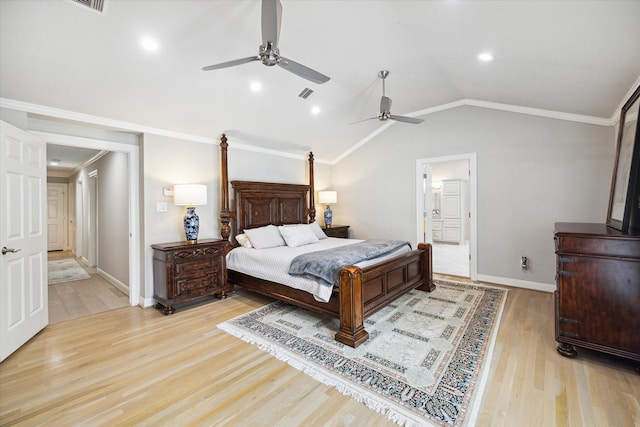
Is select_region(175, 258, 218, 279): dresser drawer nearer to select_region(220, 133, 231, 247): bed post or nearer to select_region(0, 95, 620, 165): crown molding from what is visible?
select_region(220, 133, 231, 247): bed post

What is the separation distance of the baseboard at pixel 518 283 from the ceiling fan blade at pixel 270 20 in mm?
Answer: 4600

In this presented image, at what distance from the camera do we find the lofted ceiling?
7.28 feet

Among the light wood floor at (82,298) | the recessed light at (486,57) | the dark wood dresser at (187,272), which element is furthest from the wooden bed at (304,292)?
the recessed light at (486,57)

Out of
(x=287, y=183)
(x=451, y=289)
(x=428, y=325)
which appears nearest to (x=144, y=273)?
(x=287, y=183)

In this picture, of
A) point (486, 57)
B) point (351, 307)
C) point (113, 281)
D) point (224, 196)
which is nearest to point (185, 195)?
point (224, 196)

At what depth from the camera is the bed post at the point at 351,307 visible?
2.67m

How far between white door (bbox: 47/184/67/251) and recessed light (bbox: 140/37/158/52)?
855 cm

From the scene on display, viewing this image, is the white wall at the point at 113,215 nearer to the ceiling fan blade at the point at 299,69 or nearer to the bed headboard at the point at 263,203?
the bed headboard at the point at 263,203

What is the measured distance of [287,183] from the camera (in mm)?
5551

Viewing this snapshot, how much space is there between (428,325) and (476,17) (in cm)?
293

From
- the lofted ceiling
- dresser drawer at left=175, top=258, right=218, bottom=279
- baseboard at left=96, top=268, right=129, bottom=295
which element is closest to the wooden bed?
dresser drawer at left=175, top=258, right=218, bottom=279

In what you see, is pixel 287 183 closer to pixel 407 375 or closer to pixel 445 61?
pixel 445 61

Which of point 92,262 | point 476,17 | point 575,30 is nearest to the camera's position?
point 575,30

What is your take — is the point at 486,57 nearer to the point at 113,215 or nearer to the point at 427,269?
the point at 427,269
